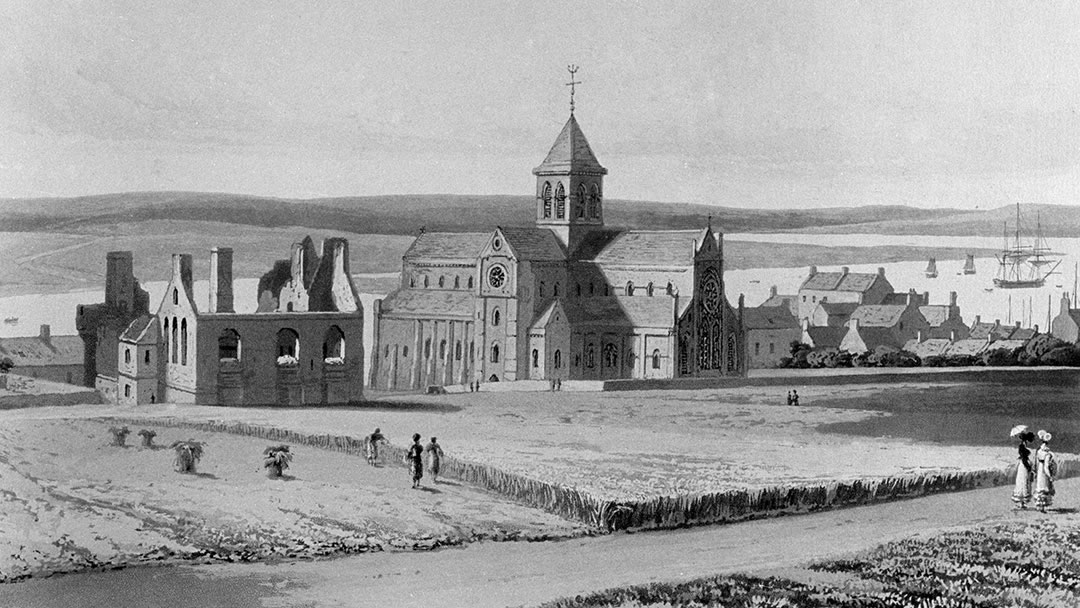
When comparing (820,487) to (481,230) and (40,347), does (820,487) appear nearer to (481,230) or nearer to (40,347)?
(481,230)

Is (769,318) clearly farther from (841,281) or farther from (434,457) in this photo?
(434,457)

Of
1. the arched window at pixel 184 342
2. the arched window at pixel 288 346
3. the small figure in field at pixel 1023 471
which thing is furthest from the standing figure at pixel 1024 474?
the arched window at pixel 184 342

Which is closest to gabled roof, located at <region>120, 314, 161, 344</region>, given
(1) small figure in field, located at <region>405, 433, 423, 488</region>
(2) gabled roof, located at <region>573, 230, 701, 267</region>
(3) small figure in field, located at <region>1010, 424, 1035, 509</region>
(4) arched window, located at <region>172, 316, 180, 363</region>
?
(4) arched window, located at <region>172, 316, 180, 363</region>

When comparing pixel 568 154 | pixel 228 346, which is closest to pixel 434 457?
pixel 228 346

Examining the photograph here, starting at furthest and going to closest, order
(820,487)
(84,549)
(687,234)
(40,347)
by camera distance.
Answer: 1. (687,234)
2. (820,487)
3. (40,347)
4. (84,549)

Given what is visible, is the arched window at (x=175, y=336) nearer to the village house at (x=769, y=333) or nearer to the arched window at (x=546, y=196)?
the arched window at (x=546, y=196)

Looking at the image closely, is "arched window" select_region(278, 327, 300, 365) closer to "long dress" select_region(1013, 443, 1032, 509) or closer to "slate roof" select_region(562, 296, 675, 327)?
"slate roof" select_region(562, 296, 675, 327)

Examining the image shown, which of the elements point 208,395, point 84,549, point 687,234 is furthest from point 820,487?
point 84,549
